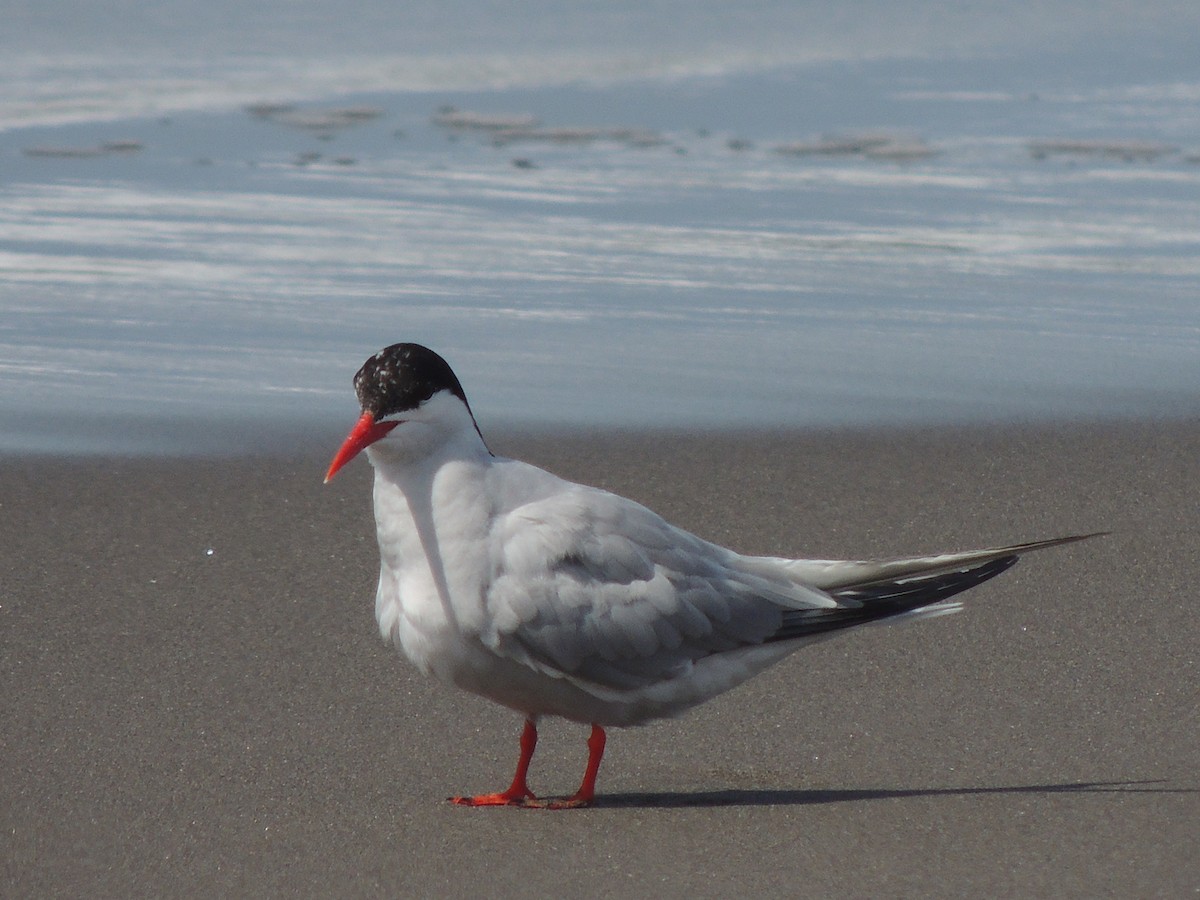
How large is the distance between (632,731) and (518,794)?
620mm

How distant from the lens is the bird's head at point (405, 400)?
3.87 meters

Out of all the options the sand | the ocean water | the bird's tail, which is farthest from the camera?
the ocean water

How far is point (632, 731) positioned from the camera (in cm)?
442

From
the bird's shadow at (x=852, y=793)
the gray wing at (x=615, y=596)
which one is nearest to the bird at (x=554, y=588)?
the gray wing at (x=615, y=596)

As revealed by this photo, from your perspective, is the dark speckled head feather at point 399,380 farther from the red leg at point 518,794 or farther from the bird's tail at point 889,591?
the bird's tail at point 889,591

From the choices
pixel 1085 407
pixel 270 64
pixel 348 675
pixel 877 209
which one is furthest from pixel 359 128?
pixel 348 675

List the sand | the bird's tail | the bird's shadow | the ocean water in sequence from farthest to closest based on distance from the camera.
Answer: the ocean water → the bird's tail → the bird's shadow → the sand

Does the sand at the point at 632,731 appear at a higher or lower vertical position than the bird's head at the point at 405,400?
lower

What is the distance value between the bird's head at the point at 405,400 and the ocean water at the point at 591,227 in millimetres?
2460

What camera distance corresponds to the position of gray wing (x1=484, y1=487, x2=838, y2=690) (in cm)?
385

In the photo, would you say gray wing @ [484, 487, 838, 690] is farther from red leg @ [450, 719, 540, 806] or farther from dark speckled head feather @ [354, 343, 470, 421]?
dark speckled head feather @ [354, 343, 470, 421]

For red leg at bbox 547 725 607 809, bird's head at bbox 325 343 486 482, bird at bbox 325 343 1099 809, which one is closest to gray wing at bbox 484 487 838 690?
bird at bbox 325 343 1099 809

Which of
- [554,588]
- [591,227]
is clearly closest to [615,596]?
[554,588]

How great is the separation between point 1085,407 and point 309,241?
4.12 m
